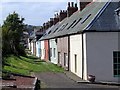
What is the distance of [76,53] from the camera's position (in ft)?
97.3

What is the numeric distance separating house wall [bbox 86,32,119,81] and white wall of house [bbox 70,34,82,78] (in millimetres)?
2182

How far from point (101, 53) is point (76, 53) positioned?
4.62 metres

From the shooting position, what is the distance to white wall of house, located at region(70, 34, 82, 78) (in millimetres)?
27656

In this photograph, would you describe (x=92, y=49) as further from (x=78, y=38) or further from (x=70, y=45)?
(x=70, y=45)

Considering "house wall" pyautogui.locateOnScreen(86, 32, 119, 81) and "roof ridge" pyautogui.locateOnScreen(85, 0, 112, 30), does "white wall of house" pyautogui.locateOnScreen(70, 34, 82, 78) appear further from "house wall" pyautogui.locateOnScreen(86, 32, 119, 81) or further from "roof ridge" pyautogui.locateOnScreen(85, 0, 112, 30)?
"house wall" pyautogui.locateOnScreen(86, 32, 119, 81)

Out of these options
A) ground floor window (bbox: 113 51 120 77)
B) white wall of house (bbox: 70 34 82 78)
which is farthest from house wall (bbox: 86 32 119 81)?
white wall of house (bbox: 70 34 82 78)

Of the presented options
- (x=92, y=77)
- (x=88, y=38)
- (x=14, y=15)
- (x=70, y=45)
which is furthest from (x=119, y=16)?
(x=14, y=15)

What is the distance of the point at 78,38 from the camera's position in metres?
28.4

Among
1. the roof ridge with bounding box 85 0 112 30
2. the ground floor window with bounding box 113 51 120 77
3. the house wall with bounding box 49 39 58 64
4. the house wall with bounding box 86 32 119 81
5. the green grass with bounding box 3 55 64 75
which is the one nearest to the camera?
the house wall with bounding box 86 32 119 81

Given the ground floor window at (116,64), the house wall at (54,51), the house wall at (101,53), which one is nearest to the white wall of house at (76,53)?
the house wall at (101,53)

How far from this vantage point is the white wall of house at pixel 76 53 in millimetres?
27656

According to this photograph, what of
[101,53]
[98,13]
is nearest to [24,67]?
[98,13]

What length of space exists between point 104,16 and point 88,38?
8.43 feet

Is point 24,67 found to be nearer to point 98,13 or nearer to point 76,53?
point 76,53
